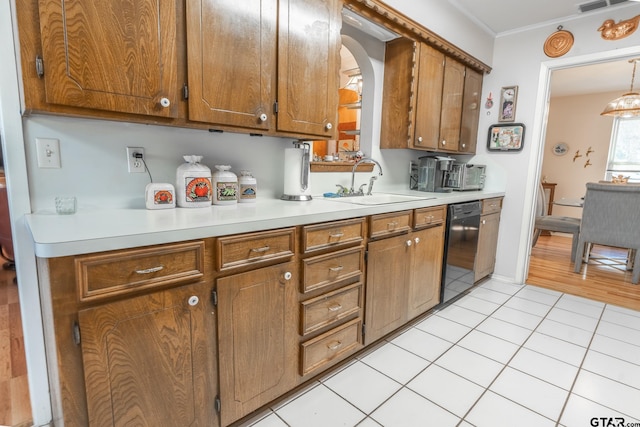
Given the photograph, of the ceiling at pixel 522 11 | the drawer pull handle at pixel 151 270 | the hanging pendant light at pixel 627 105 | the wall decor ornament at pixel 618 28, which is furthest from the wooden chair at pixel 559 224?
the drawer pull handle at pixel 151 270

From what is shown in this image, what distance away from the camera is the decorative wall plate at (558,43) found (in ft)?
9.26

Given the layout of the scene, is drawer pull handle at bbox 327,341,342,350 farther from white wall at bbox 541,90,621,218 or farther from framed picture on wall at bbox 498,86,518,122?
white wall at bbox 541,90,621,218

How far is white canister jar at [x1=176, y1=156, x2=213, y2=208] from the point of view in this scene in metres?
1.46

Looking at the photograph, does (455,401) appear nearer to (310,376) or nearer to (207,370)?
(310,376)

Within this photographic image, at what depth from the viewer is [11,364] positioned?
1.55m

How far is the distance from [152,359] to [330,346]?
2.90ft

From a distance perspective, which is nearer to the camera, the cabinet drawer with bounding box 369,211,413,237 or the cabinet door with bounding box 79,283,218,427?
the cabinet door with bounding box 79,283,218,427

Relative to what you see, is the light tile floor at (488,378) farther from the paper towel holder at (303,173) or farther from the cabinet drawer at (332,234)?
the paper towel holder at (303,173)

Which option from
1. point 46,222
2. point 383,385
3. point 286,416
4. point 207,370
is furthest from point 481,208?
point 46,222

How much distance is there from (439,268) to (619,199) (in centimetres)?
244

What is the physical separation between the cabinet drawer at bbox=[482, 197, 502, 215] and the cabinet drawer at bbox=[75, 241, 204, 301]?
2.67 metres

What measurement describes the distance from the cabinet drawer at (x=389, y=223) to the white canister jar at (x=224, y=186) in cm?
76

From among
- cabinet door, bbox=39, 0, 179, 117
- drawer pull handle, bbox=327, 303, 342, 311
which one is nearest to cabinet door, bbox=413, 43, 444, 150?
drawer pull handle, bbox=327, 303, 342, 311

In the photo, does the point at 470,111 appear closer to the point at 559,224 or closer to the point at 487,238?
the point at 487,238
